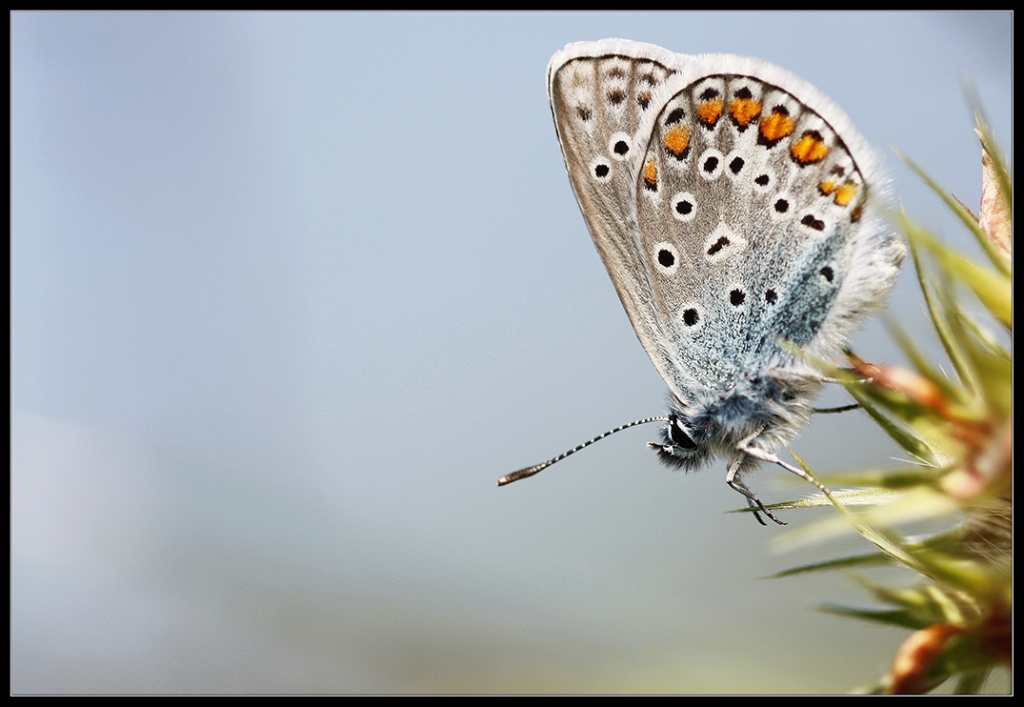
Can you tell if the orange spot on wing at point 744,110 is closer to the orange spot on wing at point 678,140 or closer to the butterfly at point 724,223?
the butterfly at point 724,223

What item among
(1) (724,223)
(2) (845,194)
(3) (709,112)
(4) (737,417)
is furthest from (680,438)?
(3) (709,112)

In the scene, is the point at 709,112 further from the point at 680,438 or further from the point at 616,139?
the point at 680,438

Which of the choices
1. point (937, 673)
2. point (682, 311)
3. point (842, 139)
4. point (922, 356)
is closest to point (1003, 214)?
point (922, 356)

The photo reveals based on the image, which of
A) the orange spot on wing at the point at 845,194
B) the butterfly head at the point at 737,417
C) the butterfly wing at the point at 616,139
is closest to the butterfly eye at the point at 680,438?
the butterfly head at the point at 737,417

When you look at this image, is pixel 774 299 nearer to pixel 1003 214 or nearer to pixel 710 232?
pixel 710 232

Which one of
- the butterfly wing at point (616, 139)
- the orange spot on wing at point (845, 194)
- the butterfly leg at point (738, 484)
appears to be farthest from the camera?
the butterfly wing at point (616, 139)

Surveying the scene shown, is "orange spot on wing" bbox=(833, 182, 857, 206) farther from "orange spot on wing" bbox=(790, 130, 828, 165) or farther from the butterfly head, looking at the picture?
the butterfly head

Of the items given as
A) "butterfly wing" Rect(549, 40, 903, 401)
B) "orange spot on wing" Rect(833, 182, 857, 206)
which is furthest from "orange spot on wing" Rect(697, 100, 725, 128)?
"orange spot on wing" Rect(833, 182, 857, 206)
